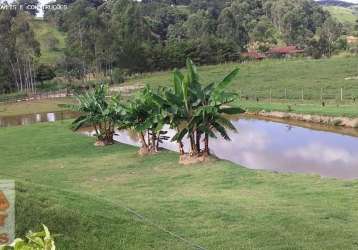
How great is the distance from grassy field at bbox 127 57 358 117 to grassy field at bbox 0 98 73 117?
12084 millimetres

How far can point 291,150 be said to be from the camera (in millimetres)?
21328

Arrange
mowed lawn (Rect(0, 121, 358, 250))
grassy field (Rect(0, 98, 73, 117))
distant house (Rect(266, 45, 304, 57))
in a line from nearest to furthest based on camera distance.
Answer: mowed lawn (Rect(0, 121, 358, 250)), grassy field (Rect(0, 98, 73, 117)), distant house (Rect(266, 45, 304, 57))

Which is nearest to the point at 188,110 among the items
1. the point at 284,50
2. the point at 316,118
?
the point at 316,118

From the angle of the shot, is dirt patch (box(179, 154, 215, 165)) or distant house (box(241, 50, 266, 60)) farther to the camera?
distant house (box(241, 50, 266, 60))

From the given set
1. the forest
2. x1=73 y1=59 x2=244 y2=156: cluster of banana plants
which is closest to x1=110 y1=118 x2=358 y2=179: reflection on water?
x1=73 y1=59 x2=244 y2=156: cluster of banana plants

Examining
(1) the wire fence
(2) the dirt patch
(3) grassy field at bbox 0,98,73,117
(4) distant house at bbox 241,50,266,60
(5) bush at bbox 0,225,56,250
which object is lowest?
(3) grassy field at bbox 0,98,73,117

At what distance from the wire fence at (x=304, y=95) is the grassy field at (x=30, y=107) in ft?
57.5

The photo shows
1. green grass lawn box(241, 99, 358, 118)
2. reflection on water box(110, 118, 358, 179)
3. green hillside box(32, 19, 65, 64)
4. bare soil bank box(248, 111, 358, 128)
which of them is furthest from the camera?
green hillside box(32, 19, 65, 64)

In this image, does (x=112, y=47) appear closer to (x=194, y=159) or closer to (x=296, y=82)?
(x=296, y=82)

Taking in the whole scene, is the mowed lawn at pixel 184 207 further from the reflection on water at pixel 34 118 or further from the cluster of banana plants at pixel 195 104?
the reflection on water at pixel 34 118

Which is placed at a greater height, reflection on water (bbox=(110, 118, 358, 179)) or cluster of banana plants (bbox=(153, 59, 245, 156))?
cluster of banana plants (bbox=(153, 59, 245, 156))

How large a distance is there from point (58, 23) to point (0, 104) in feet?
185

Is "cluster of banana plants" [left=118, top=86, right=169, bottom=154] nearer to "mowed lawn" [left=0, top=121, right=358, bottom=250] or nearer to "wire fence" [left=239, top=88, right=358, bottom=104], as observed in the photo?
"mowed lawn" [left=0, top=121, right=358, bottom=250]

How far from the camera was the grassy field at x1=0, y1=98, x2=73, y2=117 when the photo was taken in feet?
157
